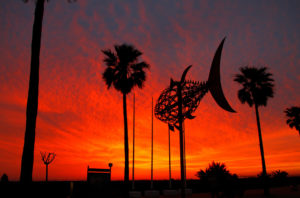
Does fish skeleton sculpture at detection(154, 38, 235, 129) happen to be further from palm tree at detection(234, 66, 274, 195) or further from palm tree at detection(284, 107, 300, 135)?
palm tree at detection(284, 107, 300, 135)

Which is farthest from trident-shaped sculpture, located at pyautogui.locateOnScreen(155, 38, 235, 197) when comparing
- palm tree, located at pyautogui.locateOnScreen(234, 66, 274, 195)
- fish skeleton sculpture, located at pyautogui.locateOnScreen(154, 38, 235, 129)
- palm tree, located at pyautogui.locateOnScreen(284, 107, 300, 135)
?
palm tree, located at pyautogui.locateOnScreen(284, 107, 300, 135)

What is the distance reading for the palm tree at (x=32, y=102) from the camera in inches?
396

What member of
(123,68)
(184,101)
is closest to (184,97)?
(184,101)

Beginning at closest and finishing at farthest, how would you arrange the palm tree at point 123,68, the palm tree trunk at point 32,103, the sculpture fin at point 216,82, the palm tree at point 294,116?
the palm tree trunk at point 32,103
the sculpture fin at point 216,82
the palm tree at point 123,68
the palm tree at point 294,116

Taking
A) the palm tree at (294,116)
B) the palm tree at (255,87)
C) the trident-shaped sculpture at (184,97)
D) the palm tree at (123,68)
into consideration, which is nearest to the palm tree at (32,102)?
the trident-shaped sculpture at (184,97)

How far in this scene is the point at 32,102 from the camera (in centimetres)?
1077

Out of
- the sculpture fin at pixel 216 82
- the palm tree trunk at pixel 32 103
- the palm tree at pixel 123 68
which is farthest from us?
the palm tree at pixel 123 68

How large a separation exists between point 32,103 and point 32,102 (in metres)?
0.04

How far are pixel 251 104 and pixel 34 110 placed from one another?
92.4ft

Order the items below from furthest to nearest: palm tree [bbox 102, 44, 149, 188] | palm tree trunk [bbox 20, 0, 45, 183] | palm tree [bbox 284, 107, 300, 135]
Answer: palm tree [bbox 284, 107, 300, 135]
palm tree [bbox 102, 44, 149, 188]
palm tree trunk [bbox 20, 0, 45, 183]

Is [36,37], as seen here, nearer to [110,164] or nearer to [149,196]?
[110,164]

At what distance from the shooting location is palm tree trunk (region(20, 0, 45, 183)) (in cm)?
1006

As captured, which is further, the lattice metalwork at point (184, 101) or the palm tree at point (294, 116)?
the palm tree at point (294, 116)

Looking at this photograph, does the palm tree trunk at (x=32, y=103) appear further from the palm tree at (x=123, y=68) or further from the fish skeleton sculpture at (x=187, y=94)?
the palm tree at (x=123, y=68)
